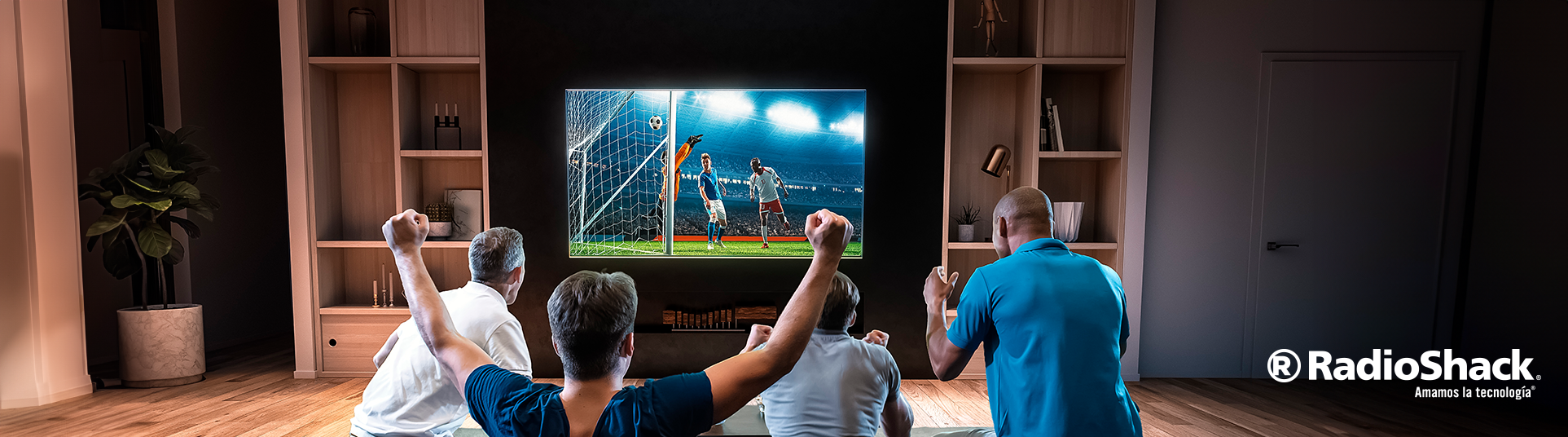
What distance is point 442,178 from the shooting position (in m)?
4.09

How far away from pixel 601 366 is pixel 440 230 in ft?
10.8

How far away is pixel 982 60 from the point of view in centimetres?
368

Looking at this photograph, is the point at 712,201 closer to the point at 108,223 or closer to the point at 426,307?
the point at 426,307

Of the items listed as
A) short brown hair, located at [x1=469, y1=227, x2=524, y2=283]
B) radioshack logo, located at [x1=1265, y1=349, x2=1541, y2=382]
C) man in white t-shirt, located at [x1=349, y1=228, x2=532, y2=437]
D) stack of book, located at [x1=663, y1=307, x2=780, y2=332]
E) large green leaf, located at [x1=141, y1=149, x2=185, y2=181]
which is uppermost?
large green leaf, located at [x1=141, y1=149, x2=185, y2=181]

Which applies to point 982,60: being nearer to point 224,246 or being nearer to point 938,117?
point 938,117

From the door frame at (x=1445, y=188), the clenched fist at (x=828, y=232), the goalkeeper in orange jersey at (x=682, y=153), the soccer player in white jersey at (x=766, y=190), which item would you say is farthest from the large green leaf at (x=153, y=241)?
the door frame at (x=1445, y=188)

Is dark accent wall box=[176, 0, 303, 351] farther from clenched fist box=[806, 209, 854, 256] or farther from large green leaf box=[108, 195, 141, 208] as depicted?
clenched fist box=[806, 209, 854, 256]

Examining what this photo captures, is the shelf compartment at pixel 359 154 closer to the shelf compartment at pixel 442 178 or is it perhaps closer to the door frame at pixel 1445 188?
the shelf compartment at pixel 442 178

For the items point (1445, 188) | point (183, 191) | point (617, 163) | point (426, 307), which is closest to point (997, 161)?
point (617, 163)

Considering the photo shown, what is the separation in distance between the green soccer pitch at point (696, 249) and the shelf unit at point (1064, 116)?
0.90 m

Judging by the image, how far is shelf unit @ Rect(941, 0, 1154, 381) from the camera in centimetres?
372

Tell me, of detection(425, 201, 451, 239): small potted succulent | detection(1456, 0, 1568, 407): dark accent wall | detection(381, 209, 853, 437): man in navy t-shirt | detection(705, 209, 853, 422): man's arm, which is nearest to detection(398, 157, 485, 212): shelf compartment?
detection(425, 201, 451, 239): small potted succulent

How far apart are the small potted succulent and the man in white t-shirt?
7.51 ft

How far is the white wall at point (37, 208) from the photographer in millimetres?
3205
